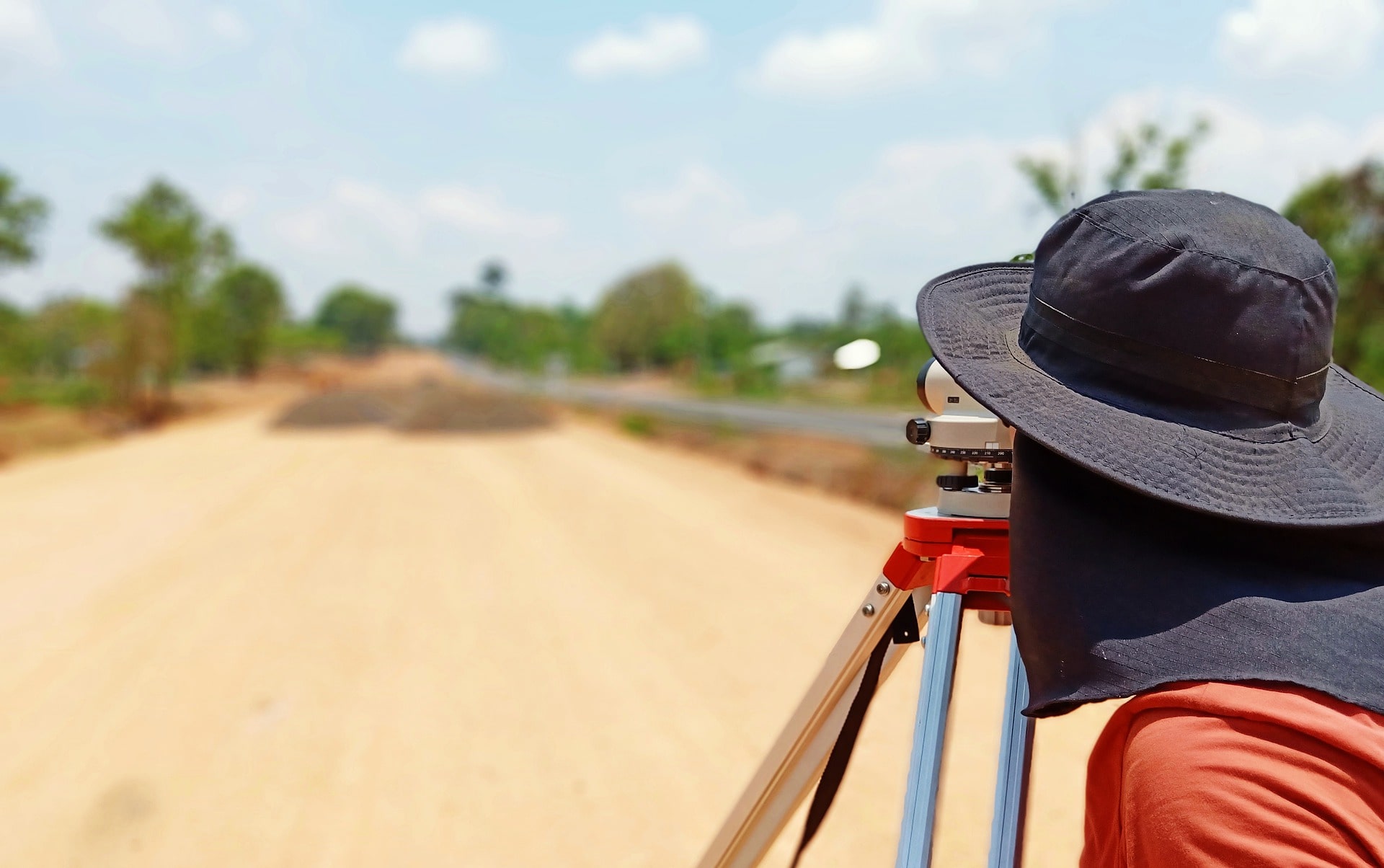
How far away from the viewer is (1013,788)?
3.79 feet

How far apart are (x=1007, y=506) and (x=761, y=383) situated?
3297 cm

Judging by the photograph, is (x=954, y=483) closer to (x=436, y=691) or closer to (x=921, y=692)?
(x=921, y=692)

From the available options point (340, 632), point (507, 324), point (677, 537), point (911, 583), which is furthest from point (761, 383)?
point (507, 324)

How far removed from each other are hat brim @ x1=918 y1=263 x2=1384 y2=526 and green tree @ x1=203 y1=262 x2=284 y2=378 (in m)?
44.9

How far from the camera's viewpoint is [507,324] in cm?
7825

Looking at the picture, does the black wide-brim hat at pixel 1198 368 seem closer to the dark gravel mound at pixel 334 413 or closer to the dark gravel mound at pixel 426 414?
the dark gravel mound at pixel 426 414

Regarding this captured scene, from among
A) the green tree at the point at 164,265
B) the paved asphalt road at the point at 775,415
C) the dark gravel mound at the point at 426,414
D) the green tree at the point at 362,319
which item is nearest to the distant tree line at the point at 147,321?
the green tree at the point at 164,265

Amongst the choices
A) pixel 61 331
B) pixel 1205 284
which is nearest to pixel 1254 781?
pixel 1205 284

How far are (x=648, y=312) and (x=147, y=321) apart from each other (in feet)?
115

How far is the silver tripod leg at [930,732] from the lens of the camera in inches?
41.6

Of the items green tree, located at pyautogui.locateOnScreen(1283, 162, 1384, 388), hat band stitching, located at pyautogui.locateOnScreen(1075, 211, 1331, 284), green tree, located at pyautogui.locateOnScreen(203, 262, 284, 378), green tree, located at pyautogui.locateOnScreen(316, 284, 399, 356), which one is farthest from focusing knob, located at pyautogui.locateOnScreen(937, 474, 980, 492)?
green tree, located at pyautogui.locateOnScreen(316, 284, 399, 356)

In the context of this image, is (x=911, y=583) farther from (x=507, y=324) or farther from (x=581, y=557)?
(x=507, y=324)

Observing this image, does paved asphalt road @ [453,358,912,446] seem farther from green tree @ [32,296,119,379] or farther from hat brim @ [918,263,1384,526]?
green tree @ [32,296,119,379]

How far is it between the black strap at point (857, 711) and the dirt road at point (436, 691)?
163 cm
